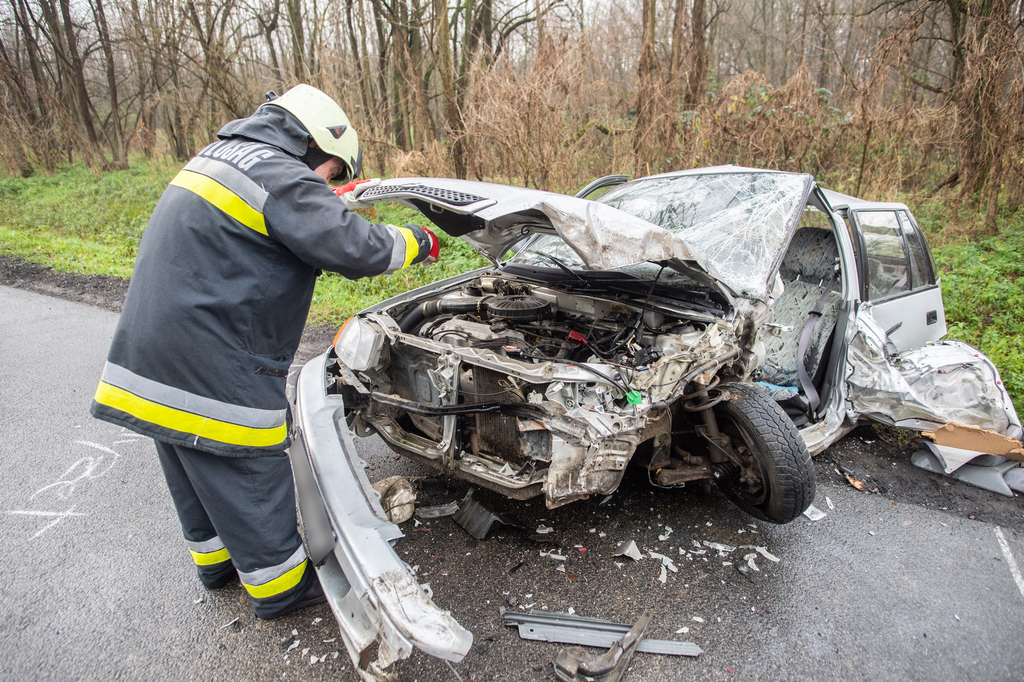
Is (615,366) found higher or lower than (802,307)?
higher

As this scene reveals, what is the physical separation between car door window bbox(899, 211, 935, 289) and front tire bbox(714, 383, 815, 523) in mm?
2092

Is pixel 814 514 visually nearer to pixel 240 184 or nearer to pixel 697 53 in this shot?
pixel 240 184

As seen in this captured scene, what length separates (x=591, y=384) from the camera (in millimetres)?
2082

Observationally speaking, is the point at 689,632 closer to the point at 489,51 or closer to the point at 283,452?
the point at 283,452

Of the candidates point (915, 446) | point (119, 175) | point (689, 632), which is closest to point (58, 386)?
point (689, 632)

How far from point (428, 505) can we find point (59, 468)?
7.41 ft

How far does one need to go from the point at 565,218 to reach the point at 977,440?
2.69 metres

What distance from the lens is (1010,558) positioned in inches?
96.4

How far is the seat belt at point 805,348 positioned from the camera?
10.5 feet

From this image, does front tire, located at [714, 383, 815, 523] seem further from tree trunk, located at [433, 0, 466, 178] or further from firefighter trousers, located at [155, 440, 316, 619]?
tree trunk, located at [433, 0, 466, 178]

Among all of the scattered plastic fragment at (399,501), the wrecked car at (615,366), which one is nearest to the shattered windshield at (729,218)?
the wrecked car at (615,366)

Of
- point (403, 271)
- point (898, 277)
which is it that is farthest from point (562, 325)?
point (403, 271)

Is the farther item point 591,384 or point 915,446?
point 915,446

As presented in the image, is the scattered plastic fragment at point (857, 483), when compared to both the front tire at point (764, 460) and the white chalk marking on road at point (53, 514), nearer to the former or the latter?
the front tire at point (764, 460)
